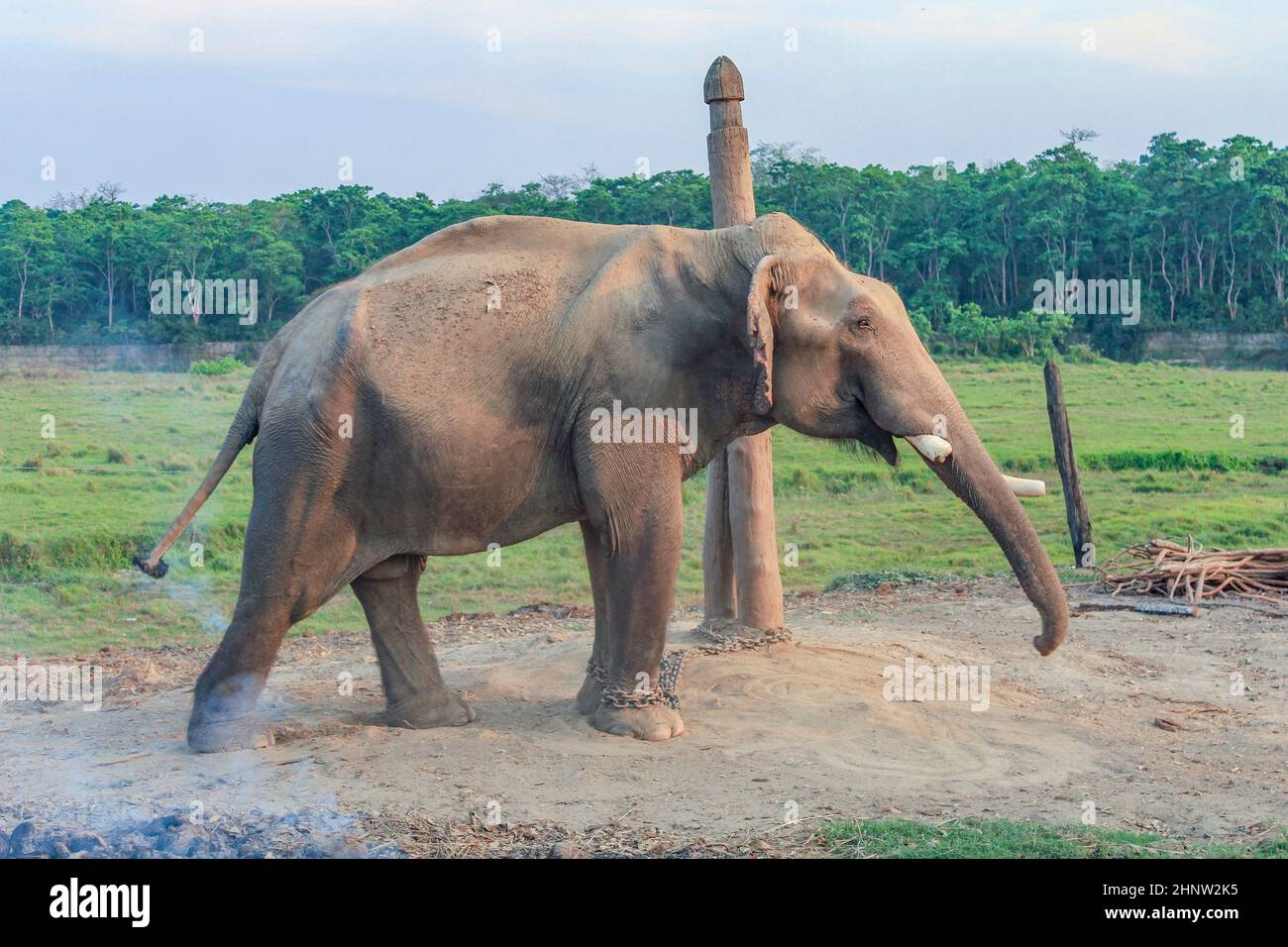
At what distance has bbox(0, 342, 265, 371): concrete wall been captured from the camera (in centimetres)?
2736

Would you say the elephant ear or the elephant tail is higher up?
the elephant ear

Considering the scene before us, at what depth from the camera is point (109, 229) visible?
100ft

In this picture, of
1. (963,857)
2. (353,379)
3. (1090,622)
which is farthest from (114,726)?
(1090,622)

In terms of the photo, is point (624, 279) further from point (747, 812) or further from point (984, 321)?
point (984, 321)

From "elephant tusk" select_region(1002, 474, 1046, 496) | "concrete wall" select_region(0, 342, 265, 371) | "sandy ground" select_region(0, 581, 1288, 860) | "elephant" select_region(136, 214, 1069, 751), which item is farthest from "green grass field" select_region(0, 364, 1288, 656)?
"elephant tusk" select_region(1002, 474, 1046, 496)

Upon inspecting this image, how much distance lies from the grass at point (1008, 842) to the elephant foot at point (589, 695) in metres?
2.31

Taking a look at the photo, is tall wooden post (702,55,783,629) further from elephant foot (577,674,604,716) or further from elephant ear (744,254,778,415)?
elephant ear (744,254,778,415)

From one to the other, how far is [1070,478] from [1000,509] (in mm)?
7851

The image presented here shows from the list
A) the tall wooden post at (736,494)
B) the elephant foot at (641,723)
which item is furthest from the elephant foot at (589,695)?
the tall wooden post at (736,494)

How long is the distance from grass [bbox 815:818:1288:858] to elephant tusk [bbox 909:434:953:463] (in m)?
1.96

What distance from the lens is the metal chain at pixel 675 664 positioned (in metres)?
7.60

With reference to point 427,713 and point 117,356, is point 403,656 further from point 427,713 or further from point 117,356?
point 117,356

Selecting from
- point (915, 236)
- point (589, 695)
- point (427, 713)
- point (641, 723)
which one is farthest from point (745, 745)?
point (915, 236)

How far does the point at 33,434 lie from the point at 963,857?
64.5 feet
